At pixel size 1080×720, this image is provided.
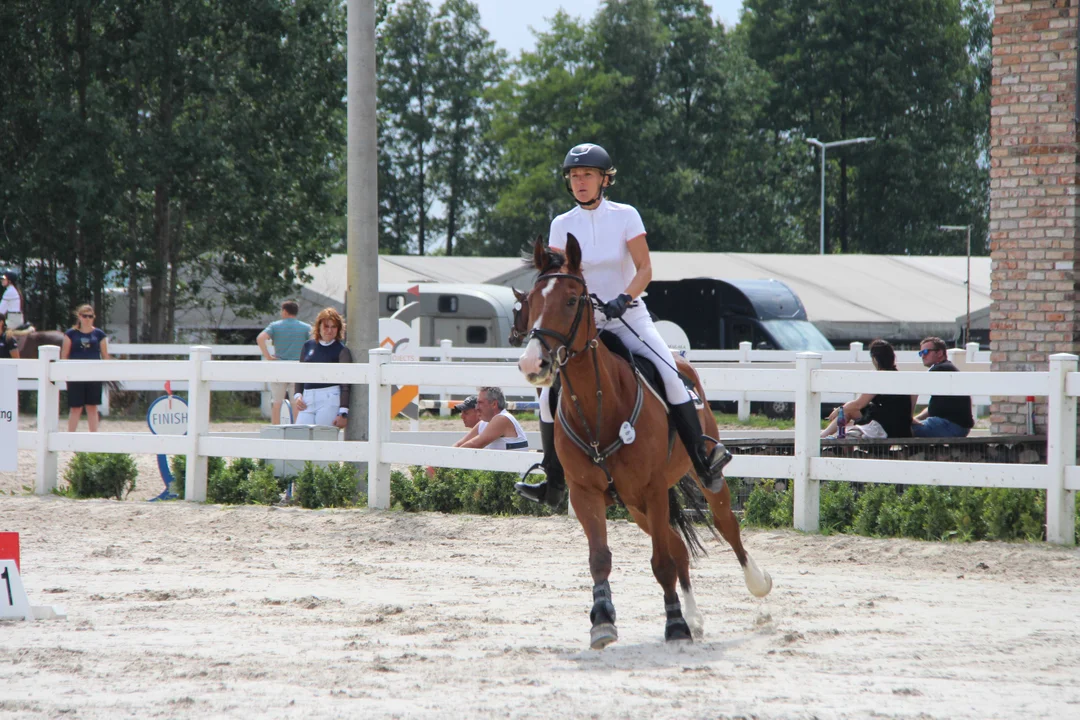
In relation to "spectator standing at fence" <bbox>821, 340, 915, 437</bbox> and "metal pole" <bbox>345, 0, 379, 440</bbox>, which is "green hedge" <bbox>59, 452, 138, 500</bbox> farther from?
"spectator standing at fence" <bbox>821, 340, 915, 437</bbox>

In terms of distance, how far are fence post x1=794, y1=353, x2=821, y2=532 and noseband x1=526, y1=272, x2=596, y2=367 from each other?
14.0 ft

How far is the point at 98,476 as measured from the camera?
43.1ft

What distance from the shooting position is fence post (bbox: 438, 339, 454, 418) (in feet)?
78.4

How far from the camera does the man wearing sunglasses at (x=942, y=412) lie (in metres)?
12.9

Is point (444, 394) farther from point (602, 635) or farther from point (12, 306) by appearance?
point (602, 635)

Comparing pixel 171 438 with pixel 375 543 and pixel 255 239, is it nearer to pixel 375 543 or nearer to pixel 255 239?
pixel 375 543

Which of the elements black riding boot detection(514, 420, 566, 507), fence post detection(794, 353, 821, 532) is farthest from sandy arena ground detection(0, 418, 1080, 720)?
black riding boot detection(514, 420, 566, 507)

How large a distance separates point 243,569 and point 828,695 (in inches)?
187

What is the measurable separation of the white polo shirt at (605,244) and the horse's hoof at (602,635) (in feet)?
5.79

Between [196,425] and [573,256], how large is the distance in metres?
7.02

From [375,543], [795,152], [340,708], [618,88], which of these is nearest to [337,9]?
[375,543]

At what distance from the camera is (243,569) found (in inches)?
→ 351

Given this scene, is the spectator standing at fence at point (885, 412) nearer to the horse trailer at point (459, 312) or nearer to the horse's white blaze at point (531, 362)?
the horse's white blaze at point (531, 362)

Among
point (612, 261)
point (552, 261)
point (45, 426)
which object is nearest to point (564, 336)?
point (552, 261)
